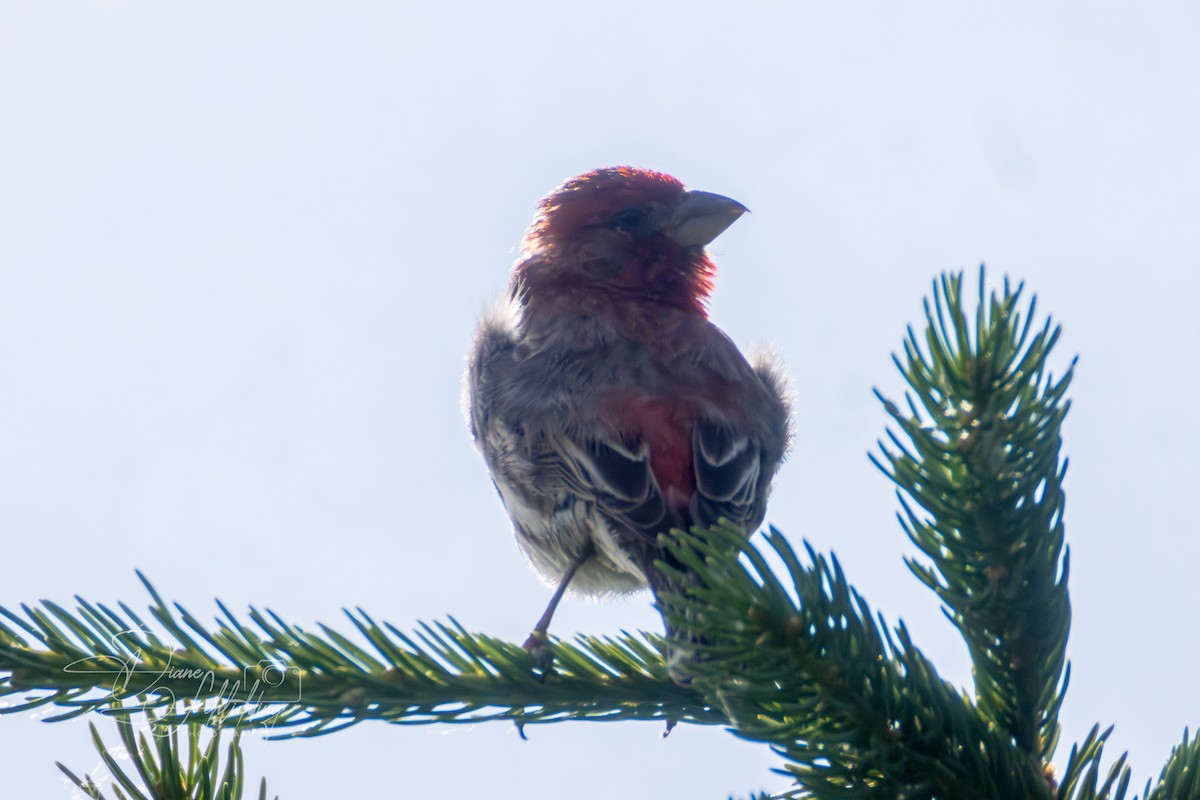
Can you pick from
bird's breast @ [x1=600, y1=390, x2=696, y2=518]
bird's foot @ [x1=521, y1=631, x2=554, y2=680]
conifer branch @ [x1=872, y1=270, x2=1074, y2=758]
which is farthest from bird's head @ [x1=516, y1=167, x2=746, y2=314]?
conifer branch @ [x1=872, y1=270, x2=1074, y2=758]

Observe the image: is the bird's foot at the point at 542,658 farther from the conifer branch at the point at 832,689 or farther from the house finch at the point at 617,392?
the conifer branch at the point at 832,689

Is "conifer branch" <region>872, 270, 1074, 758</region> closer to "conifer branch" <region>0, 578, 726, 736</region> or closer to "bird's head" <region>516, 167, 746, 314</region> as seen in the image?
"conifer branch" <region>0, 578, 726, 736</region>

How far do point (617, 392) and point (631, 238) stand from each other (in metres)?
1.70

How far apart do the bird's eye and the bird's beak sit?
0.50 feet

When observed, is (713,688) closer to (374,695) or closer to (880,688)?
(880,688)

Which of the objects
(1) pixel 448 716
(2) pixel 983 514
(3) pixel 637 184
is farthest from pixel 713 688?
(3) pixel 637 184

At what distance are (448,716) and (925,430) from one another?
140 cm

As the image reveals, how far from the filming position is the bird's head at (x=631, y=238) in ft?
20.3

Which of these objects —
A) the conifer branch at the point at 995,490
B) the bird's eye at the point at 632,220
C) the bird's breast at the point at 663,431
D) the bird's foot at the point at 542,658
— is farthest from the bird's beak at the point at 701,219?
the conifer branch at the point at 995,490

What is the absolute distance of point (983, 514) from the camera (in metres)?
2.13

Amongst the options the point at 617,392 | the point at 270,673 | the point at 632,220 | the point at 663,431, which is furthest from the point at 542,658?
the point at 632,220

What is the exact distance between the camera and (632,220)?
6.42 meters

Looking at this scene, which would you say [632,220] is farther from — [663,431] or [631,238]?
[663,431]

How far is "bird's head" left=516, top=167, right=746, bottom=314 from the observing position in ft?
20.3
